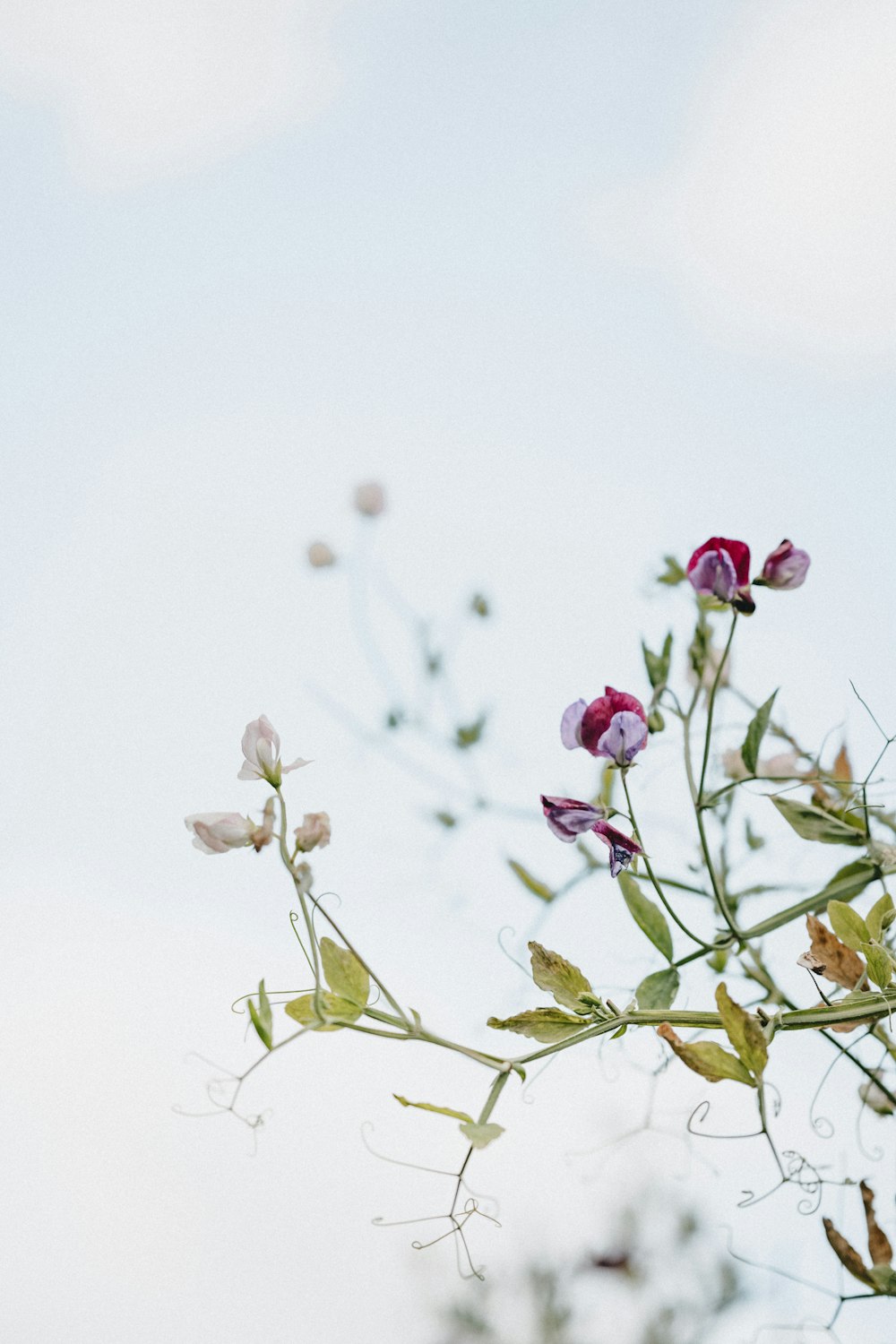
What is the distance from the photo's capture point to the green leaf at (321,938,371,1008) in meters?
0.27

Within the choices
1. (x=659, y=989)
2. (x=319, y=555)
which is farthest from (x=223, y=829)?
(x=319, y=555)

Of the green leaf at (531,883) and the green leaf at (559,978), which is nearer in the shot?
the green leaf at (559,978)

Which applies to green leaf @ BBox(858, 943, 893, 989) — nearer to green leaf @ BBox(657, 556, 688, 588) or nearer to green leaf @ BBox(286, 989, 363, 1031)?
green leaf @ BBox(286, 989, 363, 1031)

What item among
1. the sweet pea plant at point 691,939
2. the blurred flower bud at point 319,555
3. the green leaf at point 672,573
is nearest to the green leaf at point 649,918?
the sweet pea plant at point 691,939

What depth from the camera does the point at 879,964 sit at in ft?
0.93

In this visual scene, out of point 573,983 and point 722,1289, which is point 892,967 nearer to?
point 573,983

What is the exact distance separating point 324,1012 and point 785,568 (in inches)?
8.3

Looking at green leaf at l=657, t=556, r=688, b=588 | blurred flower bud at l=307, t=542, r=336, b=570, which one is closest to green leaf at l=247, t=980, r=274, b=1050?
green leaf at l=657, t=556, r=688, b=588

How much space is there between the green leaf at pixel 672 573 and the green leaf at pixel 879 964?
265mm

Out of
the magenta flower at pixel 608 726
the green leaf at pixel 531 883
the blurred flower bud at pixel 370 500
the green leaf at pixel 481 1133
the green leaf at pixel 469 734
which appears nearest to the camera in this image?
the green leaf at pixel 481 1133

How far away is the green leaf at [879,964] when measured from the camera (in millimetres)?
283

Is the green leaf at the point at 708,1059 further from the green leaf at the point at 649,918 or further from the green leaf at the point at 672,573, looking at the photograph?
the green leaf at the point at 672,573

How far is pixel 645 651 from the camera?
0.42 meters

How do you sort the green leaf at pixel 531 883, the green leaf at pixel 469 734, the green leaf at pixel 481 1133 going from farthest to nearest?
the green leaf at pixel 469 734 → the green leaf at pixel 531 883 → the green leaf at pixel 481 1133
